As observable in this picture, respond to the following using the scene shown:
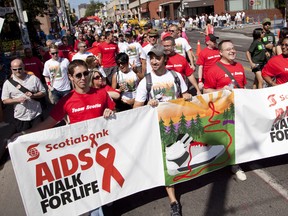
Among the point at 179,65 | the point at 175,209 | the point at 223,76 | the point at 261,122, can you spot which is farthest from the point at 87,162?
the point at 179,65

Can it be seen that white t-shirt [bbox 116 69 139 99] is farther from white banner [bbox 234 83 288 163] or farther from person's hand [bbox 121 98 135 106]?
white banner [bbox 234 83 288 163]

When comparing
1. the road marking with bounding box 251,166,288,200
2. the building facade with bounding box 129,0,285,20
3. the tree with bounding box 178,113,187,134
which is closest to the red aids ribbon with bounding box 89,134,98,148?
the tree with bounding box 178,113,187,134

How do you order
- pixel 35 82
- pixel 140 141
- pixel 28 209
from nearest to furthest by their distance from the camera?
pixel 28 209
pixel 140 141
pixel 35 82

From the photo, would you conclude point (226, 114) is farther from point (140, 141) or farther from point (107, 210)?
point (107, 210)

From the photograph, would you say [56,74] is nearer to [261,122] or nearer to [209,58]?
[209,58]

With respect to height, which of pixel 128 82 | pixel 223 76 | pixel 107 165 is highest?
pixel 223 76

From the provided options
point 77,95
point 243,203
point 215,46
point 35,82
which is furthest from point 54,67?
point 243,203

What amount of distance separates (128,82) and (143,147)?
2.09m

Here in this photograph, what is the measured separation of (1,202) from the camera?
14.8 ft

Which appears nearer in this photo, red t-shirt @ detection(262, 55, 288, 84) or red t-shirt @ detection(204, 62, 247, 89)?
red t-shirt @ detection(204, 62, 247, 89)

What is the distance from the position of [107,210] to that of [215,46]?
4.24 m

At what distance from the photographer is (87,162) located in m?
3.47

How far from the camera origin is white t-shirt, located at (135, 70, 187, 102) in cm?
394

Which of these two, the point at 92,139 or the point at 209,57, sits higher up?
the point at 209,57
